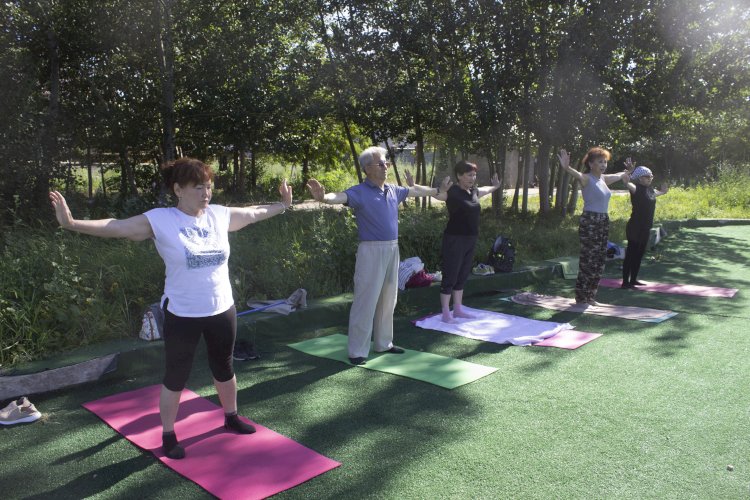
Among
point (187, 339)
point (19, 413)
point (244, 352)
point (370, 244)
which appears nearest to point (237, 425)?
point (187, 339)

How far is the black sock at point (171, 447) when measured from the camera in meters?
3.38

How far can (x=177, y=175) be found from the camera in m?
3.34

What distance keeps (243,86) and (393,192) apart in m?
8.79

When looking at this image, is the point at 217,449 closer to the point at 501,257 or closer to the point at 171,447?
the point at 171,447

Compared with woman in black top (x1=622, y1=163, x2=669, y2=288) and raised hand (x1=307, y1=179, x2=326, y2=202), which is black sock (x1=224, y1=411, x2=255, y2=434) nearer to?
raised hand (x1=307, y1=179, x2=326, y2=202)

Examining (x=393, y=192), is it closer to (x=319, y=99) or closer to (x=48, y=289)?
(x=48, y=289)

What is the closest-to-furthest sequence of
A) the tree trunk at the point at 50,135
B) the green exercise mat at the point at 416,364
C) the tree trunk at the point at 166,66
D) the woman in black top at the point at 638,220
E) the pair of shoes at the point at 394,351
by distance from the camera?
1. the green exercise mat at the point at 416,364
2. the pair of shoes at the point at 394,351
3. the woman in black top at the point at 638,220
4. the tree trunk at the point at 50,135
5. the tree trunk at the point at 166,66

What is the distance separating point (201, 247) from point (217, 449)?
118 centimetres

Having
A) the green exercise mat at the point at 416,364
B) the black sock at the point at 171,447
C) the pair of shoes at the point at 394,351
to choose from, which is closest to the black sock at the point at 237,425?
the black sock at the point at 171,447

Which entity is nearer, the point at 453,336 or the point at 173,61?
the point at 453,336

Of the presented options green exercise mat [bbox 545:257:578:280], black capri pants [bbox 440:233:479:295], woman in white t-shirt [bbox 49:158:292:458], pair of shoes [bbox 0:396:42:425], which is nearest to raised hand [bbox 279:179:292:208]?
woman in white t-shirt [bbox 49:158:292:458]

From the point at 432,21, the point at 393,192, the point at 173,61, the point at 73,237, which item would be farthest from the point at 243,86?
the point at 393,192

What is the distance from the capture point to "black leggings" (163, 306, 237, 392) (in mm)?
3305

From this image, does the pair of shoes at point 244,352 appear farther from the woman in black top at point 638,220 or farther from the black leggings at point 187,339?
the woman in black top at point 638,220
